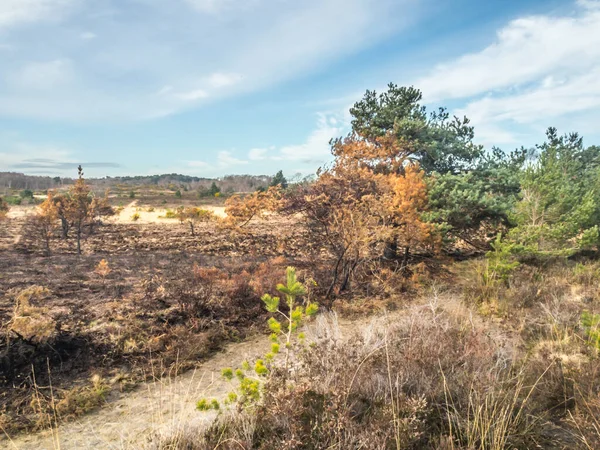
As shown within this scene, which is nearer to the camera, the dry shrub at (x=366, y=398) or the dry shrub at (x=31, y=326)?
the dry shrub at (x=366, y=398)

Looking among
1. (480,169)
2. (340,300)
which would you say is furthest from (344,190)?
(480,169)

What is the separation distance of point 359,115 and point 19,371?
12.7 meters

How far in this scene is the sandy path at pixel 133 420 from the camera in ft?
11.1

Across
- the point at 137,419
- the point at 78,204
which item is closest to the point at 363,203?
the point at 137,419

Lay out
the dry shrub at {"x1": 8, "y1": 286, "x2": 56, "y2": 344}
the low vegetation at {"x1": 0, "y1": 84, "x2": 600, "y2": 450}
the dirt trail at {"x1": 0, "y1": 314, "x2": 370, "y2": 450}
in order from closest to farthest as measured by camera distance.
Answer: the low vegetation at {"x1": 0, "y1": 84, "x2": 600, "y2": 450}
the dirt trail at {"x1": 0, "y1": 314, "x2": 370, "y2": 450}
the dry shrub at {"x1": 8, "y1": 286, "x2": 56, "y2": 344}

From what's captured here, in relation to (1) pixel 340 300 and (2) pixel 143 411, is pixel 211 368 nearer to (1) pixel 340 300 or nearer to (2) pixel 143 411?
(2) pixel 143 411

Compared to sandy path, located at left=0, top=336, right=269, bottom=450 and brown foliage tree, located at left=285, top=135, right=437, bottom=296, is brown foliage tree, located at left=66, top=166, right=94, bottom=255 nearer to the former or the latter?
brown foliage tree, located at left=285, top=135, right=437, bottom=296

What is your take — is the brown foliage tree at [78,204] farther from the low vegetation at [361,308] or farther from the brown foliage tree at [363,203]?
the brown foliage tree at [363,203]

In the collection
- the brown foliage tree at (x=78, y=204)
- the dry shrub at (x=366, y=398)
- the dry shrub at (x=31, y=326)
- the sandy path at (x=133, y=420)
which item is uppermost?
the brown foliage tree at (x=78, y=204)

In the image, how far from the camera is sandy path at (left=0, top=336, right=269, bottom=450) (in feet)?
11.1

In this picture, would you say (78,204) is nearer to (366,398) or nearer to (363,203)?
(363,203)

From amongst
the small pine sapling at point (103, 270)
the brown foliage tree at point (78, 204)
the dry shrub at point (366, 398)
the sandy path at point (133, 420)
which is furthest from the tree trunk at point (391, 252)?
the brown foliage tree at point (78, 204)

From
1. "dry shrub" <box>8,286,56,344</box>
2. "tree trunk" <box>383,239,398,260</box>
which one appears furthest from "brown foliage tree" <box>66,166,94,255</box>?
"tree trunk" <box>383,239,398,260</box>

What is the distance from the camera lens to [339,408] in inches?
113
